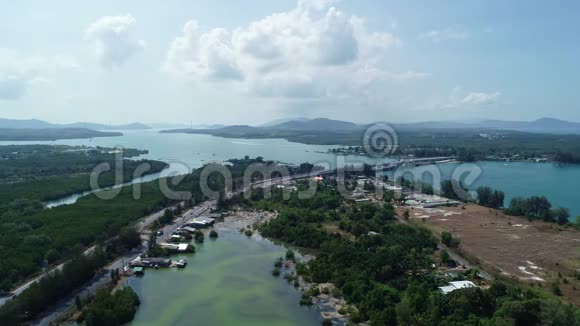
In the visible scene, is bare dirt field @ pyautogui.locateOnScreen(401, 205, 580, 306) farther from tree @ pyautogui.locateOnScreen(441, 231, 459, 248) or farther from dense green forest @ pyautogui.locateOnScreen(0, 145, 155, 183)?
dense green forest @ pyautogui.locateOnScreen(0, 145, 155, 183)

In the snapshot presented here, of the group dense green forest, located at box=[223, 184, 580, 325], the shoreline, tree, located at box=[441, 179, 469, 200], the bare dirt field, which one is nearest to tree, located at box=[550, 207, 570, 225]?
the bare dirt field

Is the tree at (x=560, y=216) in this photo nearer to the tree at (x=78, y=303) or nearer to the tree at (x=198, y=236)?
the tree at (x=198, y=236)

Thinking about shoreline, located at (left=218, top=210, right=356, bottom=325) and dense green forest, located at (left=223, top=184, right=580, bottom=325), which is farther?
shoreline, located at (left=218, top=210, right=356, bottom=325)

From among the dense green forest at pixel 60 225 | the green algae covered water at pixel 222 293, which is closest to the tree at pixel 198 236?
the green algae covered water at pixel 222 293

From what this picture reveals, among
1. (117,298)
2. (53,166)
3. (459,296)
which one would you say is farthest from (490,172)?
(53,166)

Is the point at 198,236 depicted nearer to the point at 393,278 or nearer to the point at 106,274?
the point at 106,274

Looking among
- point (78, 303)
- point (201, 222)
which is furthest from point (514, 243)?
point (78, 303)

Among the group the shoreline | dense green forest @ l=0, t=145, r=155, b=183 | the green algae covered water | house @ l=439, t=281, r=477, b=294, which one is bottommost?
the green algae covered water
